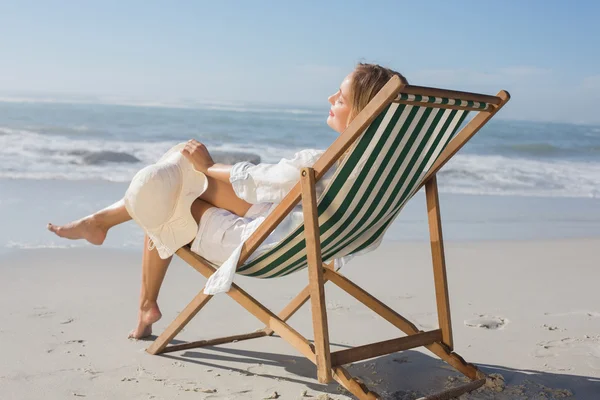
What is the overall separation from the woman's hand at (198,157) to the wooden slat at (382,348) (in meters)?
0.94

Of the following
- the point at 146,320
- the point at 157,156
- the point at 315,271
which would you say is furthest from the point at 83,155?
the point at 315,271

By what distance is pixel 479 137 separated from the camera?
19.6 metres

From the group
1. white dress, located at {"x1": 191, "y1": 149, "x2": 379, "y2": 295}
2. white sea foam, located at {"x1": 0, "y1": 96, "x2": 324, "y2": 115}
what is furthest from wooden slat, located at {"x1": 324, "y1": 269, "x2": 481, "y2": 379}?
white sea foam, located at {"x1": 0, "y1": 96, "x2": 324, "y2": 115}

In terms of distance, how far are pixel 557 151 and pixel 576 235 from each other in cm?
1304

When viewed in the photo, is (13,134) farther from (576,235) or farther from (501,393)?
(501,393)

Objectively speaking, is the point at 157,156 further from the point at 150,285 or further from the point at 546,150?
the point at 150,285

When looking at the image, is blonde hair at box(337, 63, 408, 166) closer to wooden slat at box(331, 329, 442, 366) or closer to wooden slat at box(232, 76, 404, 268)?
wooden slat at box(232, 76, 404, 268)

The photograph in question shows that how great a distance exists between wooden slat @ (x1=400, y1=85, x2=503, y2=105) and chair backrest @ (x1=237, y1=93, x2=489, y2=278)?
0.06ft

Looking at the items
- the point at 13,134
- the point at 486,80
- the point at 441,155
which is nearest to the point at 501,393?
the point at 441,155

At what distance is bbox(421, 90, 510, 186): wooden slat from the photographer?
8.63 ft

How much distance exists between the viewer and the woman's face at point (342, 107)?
9.09 ft

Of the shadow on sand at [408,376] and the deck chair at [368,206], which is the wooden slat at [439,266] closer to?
the deck chair at [368,206]

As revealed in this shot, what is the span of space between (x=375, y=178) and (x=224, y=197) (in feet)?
2.74

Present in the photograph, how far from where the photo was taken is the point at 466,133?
2.77 metres
